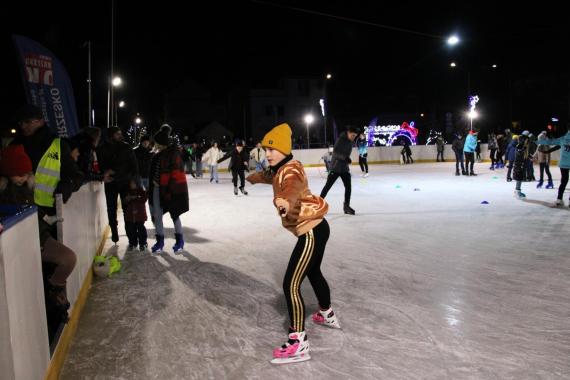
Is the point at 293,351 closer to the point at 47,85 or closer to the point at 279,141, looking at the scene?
the point at 279,141

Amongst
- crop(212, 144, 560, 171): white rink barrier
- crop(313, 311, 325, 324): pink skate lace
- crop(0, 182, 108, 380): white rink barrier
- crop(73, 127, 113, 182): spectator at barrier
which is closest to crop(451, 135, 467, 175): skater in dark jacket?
crop(212, 144, 560, 171): white rink barrier

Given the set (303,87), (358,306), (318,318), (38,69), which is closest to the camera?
(318,318)

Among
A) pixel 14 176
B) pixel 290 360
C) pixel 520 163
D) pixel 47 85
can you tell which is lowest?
pixel 290 360

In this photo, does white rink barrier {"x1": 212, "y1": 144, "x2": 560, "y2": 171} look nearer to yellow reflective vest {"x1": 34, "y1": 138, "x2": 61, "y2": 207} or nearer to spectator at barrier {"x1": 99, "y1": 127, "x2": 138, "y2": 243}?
spectator at barrier {"x1": 99, "y1": 127, "x2": 138, "y2": 243}

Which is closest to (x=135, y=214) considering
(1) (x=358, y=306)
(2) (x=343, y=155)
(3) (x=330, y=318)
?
(1) (x=358, y=306)

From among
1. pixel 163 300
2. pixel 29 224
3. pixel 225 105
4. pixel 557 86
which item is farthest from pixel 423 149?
pixel 225 105

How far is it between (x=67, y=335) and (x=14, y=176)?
1.11 metres

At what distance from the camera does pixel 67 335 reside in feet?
11.2

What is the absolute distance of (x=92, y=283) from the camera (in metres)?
4.96

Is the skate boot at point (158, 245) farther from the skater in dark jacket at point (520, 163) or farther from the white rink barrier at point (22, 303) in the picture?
the skater in dark jacket at point (520, 163)

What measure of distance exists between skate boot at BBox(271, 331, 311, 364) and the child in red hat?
1.89 meters

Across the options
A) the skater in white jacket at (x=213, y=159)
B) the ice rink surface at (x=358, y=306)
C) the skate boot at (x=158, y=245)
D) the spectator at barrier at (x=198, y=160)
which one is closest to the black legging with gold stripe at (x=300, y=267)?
the ice rink surface at (x=358, y=306)

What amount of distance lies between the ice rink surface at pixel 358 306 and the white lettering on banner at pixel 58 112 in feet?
5.78

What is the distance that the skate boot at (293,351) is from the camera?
3.12m
